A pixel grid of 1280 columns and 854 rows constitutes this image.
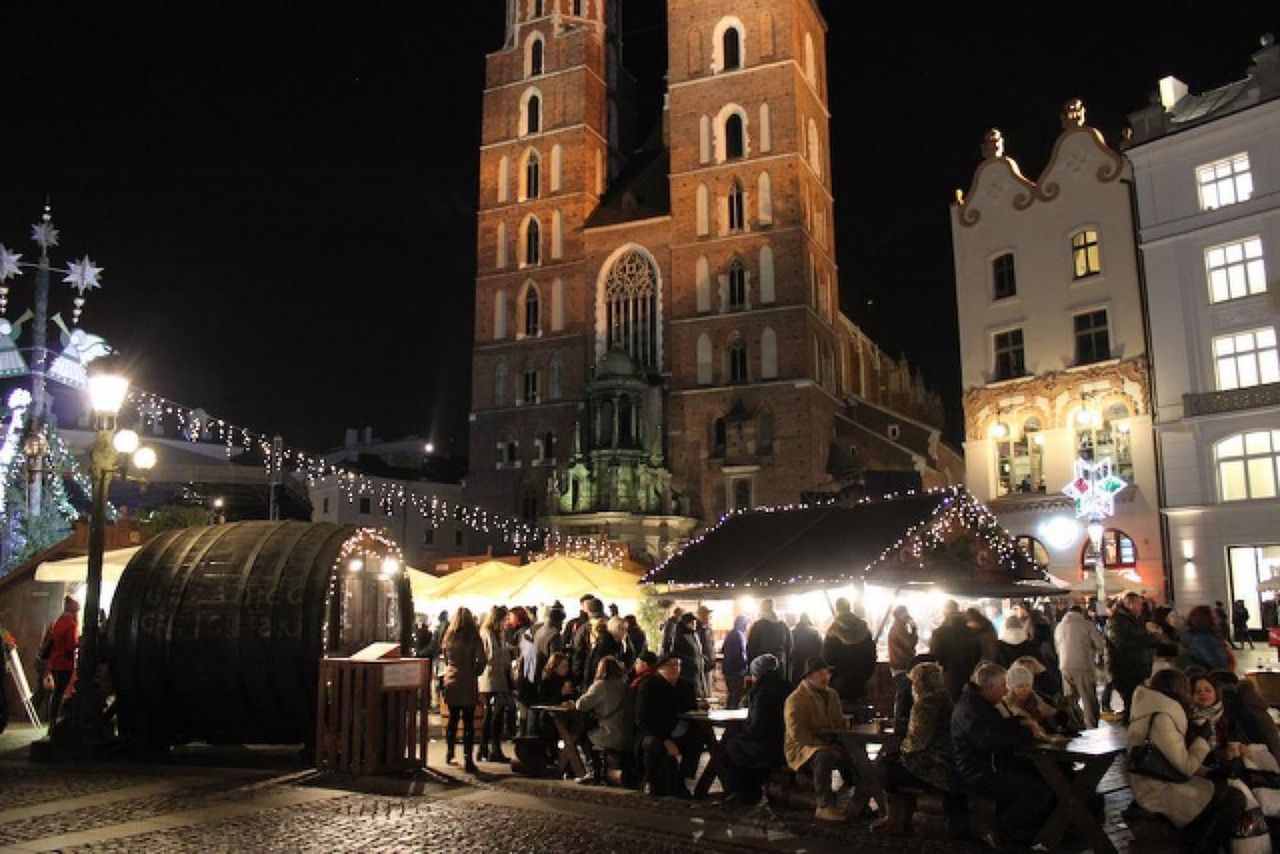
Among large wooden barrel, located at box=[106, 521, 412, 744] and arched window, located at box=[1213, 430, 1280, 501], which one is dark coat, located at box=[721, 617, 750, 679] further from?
arched window, located at box=[1213, 430, 1280, 501]

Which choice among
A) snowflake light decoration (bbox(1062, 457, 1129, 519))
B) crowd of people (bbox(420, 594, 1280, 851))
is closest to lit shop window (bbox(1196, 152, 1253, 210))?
snowflake light decoration (bbox(1062, 457, 1129, 519))

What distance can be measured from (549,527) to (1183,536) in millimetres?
22883

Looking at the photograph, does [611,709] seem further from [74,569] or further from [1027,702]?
[74,569]

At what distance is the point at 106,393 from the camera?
12.7m

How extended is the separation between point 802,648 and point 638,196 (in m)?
37.7

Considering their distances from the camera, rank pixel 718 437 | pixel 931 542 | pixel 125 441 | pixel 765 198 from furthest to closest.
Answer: pixel 765 198, pixel 718 437, pixel 931 542, pixel 125 441

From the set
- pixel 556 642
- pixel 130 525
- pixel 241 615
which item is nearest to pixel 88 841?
pixel 241 615

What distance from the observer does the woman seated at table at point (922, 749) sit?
7898mm

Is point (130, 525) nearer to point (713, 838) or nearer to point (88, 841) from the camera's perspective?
point (88, 841)

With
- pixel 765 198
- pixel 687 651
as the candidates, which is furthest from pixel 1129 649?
pixel 765 198

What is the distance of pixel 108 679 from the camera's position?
12000 millimetres

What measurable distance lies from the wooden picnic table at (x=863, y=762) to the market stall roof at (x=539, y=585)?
10.1 m

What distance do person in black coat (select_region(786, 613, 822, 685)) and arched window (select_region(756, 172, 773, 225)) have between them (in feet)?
107

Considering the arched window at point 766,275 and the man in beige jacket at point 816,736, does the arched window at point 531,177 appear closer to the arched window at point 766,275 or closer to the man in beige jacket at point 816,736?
the arched window at point 766,275
